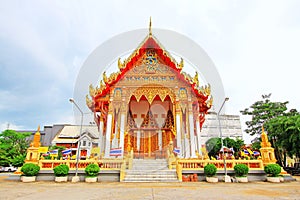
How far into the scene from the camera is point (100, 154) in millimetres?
11453

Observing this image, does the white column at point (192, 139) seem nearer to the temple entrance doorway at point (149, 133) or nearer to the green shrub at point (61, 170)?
the temple entrance doorway at point (149, 133)

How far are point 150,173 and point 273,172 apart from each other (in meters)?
5.72

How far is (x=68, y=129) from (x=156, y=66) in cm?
2511

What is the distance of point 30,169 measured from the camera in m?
8.71

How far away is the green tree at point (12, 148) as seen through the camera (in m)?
21.1

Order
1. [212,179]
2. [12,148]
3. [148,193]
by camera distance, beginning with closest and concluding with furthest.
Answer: [148,193] → [212,179] → [12,148]

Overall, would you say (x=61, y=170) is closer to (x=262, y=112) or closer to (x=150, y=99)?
(x=150, y=99)

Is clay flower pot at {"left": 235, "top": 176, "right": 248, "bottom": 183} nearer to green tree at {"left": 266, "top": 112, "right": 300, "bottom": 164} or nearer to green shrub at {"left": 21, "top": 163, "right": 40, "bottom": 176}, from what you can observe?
green tree at {"left": 266, "top": 112, "right": 300, "bottom": 164}

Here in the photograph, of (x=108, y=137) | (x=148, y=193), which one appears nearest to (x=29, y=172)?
(x=108, y=137)

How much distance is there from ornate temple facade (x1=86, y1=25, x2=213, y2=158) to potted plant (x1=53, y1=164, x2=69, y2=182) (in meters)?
3.47

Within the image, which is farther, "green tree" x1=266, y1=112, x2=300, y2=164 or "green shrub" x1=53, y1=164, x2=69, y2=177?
"green tree" x1=266, y1=112, x2=300, y2=164

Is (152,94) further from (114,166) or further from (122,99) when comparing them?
(114,166)

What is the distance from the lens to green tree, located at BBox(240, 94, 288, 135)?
22.9 meters

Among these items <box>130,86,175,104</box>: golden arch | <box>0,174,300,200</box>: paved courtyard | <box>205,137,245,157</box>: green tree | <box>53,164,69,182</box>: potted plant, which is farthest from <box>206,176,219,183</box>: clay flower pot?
<box>205,137,245,157</box>: green tree
